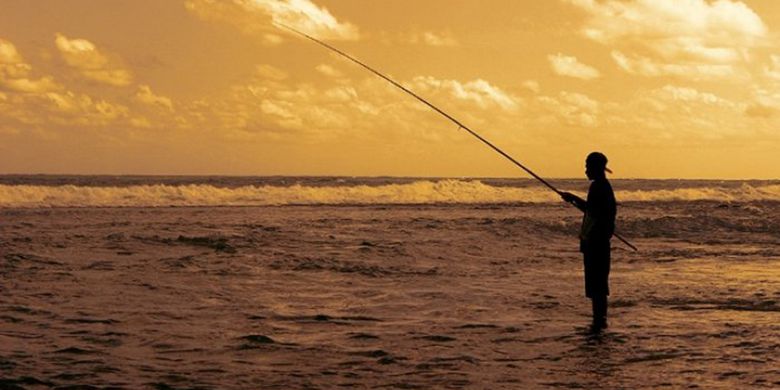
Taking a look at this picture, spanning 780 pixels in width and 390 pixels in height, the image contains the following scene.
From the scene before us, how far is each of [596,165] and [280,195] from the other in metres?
32.9

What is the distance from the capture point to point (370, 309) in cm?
977

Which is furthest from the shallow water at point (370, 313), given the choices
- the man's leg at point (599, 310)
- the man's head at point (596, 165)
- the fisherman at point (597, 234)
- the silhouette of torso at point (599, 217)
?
the man's head at point (596, 165)

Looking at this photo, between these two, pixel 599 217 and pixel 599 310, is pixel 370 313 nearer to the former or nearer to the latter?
pixel 599 310

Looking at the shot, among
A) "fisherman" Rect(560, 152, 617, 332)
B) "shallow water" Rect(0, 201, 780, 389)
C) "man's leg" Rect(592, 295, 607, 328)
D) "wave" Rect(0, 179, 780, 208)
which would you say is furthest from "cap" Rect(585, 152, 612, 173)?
"wave" Rect(0, 179, 780, 208)

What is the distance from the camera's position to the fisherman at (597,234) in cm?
852

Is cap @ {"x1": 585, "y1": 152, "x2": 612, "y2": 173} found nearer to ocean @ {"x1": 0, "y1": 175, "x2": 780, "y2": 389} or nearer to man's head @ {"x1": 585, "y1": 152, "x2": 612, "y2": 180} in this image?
man's head @ {"x1": 585, "y1": 152, "x2": 612, "y2": 180}

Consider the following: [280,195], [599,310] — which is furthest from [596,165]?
[280,195]

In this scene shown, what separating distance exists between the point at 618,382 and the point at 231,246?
1229cm

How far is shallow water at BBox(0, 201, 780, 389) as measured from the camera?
638 centimetres

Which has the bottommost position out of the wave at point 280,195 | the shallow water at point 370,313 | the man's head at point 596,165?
the shallow water at point 370,313

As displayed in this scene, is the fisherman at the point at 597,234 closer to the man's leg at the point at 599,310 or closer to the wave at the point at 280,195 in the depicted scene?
the man's leg at the point at 599,310

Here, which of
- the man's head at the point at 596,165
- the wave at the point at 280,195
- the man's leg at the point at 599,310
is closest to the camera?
the man's leg at the point at 599,310

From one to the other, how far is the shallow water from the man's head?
1.58m

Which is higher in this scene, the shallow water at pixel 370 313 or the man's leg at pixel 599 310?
the man's leg at pixel 599 310
